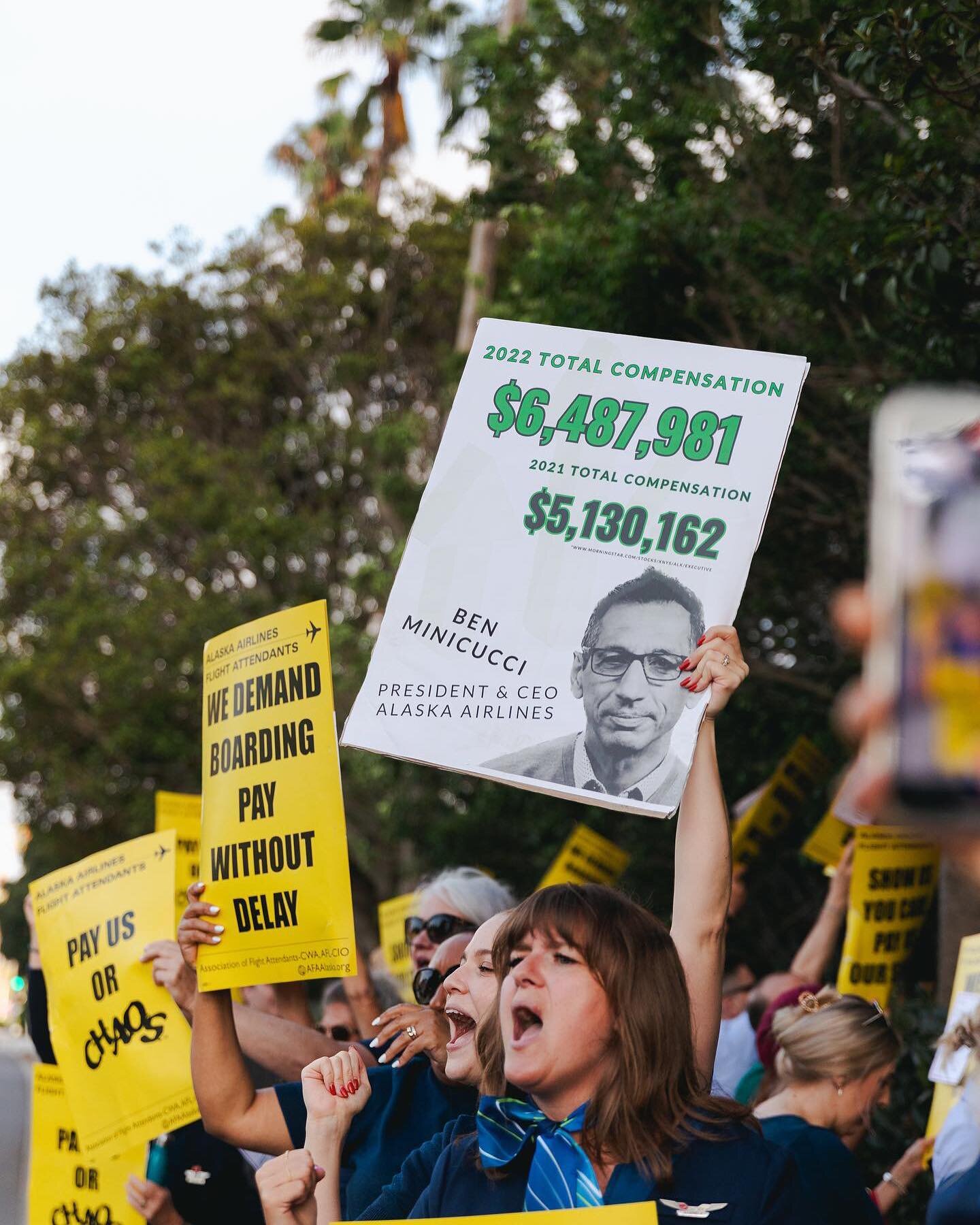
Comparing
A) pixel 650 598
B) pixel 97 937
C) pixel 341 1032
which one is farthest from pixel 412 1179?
pixel 341 1032

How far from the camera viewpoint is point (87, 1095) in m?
4.21

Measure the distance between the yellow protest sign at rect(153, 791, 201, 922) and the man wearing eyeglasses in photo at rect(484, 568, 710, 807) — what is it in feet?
8.44

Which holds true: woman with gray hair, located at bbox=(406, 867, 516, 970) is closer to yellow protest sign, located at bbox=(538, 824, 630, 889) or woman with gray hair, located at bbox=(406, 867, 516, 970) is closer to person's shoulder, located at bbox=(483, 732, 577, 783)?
person's shoulder, located at bbox=(483, 732, 577, 783)

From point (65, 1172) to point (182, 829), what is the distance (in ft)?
4.25

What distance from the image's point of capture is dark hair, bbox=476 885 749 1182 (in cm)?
244

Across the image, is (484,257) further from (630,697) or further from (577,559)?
(630,697)

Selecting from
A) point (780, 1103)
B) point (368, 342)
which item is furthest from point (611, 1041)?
point (368, 342)

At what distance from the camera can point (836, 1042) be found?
402 centimetres

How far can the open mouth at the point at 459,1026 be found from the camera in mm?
3152

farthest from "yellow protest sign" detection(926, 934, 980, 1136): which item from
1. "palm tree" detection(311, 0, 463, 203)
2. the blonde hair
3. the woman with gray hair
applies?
"palm tree" detection(311, 0, 463, 203)

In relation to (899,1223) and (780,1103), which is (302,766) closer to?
(780,1103)

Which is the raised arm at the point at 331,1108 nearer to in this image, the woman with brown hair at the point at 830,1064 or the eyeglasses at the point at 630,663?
the eyeglasses at the point at 630,663

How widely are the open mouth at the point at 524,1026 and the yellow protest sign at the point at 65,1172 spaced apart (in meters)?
2.25

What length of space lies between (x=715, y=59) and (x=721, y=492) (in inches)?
287
